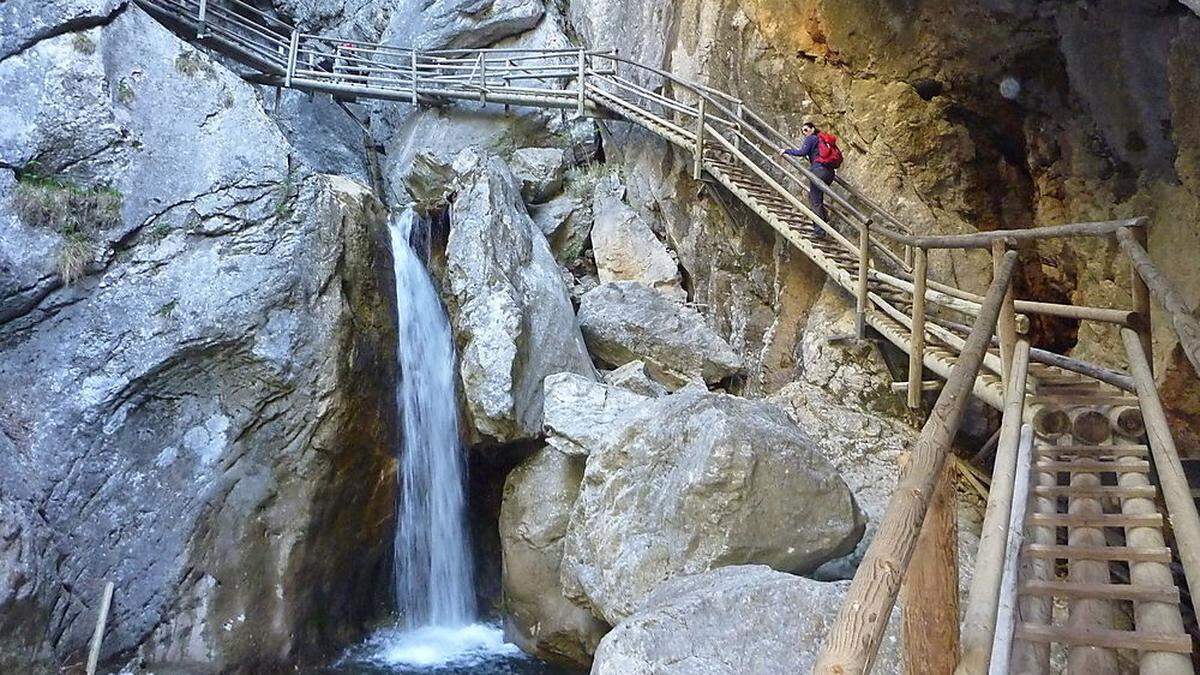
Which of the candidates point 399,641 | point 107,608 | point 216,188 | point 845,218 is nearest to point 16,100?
point 216,188

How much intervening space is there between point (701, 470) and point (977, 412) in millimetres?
4151

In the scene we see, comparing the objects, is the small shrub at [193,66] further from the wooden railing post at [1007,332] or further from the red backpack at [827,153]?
the wooden railing post at [1007,332]

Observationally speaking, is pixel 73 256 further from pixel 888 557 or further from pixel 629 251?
pixel 888 557

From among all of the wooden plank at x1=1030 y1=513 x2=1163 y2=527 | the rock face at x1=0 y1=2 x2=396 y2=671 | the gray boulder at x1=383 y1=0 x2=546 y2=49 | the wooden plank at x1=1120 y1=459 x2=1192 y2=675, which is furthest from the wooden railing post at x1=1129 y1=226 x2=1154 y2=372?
the gray boulder at x1=383 y1=0 x2=546 y2=49

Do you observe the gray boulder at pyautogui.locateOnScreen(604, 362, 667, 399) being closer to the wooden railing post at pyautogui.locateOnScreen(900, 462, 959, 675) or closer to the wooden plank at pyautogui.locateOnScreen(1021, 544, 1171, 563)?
the wooden plank at pyautogui.locateOnScreen(1021, 544, 1171, 563)

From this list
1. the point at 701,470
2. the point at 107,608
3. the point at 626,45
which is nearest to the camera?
the point at 701,470

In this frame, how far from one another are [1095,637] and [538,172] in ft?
42.1

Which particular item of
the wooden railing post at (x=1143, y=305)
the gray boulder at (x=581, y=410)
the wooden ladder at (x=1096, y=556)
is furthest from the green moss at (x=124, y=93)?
the wooden railing post at (x=1143, y=305)

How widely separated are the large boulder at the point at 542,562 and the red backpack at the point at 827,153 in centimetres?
469

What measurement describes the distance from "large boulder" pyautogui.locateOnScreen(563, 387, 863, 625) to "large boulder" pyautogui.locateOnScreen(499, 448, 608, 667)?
42.4 inches

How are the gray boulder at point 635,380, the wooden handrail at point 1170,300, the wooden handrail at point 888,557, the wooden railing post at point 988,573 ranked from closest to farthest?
1. the wooden handrail at point 888,557
2. the wooden railing post at point 988,573
3. the wooden handrail at point 1170,300
4. the gray boulder at point 635,380

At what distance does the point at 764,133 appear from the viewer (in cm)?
1184

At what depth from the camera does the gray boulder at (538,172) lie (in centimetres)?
1445

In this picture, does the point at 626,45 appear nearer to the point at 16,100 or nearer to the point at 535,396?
the point at 535,396
